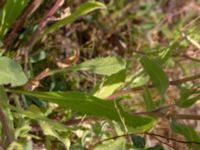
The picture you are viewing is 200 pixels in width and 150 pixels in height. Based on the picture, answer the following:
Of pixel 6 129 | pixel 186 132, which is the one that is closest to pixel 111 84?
pixel 186 132

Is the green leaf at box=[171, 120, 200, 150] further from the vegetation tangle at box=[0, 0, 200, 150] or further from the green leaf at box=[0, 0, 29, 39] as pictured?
the green leaf at box=[0, 0, 29, 39]

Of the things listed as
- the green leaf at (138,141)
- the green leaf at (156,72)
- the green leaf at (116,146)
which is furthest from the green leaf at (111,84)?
the green leaf at (116,146)

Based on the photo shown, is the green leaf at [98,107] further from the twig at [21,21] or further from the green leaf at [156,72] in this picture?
the twig at [21,21]

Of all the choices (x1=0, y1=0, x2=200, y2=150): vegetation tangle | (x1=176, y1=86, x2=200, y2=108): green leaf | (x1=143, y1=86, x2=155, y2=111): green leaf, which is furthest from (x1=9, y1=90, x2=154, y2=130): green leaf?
(x1=143, y1=86, x2=155, y2=111): green leaf

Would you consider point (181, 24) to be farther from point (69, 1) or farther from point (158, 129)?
point (69, 1)

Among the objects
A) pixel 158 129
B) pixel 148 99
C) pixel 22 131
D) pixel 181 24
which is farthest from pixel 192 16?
pixel 22 131
